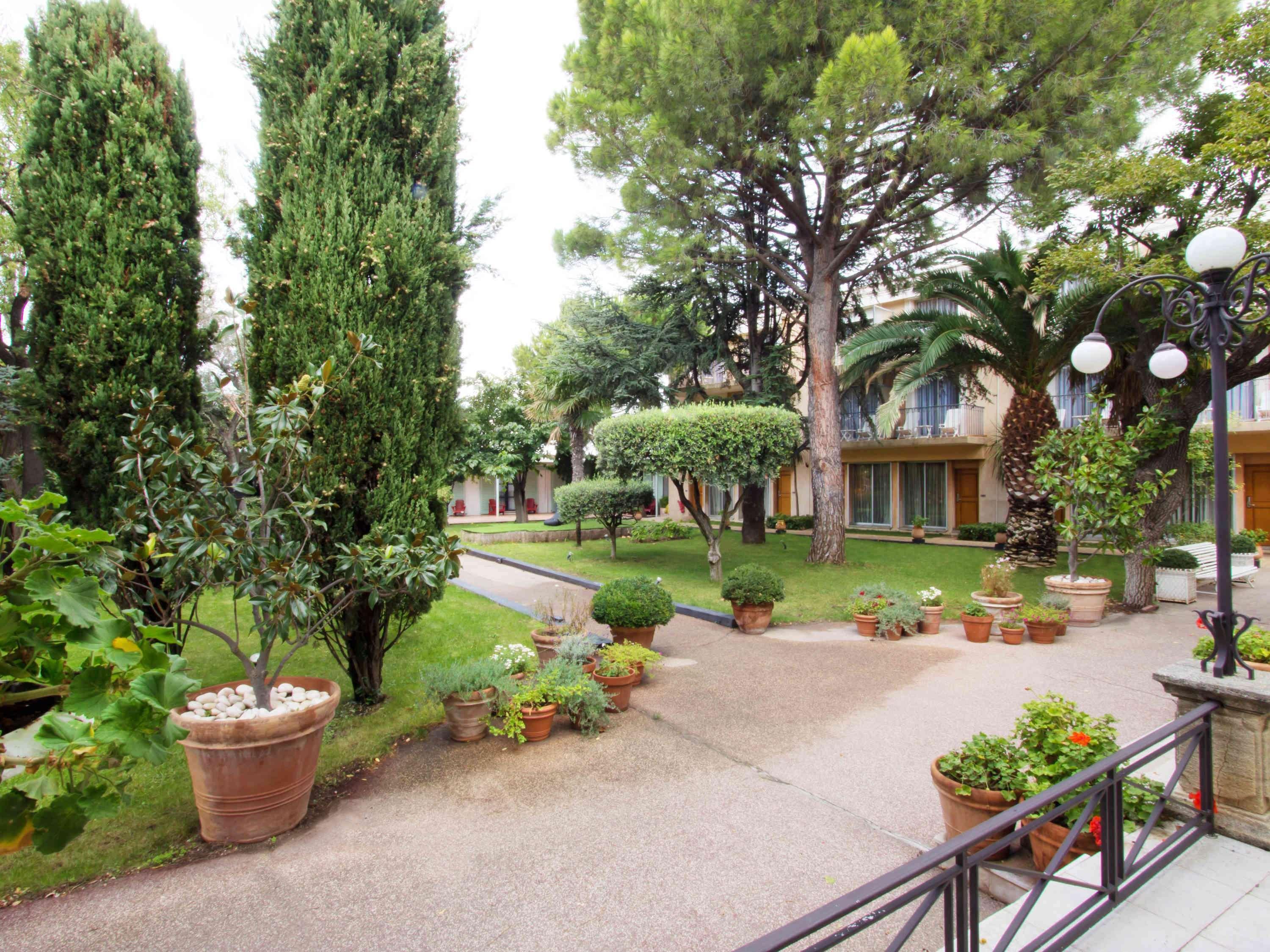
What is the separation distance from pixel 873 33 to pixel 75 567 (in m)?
13.4

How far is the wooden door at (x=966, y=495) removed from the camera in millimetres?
20828

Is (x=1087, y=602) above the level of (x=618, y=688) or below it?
above

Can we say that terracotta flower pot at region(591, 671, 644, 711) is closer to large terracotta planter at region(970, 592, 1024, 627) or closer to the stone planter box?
large terracotta planter at region(970, 592, 1024, 627)

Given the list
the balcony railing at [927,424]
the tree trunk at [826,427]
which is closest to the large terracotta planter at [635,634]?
the tree trunk at [826,427]

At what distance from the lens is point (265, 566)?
4.06 m

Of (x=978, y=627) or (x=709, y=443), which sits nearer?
(x=978, y=627)

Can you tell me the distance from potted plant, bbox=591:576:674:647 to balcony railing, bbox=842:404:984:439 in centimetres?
1264

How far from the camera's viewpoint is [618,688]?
5977 mm

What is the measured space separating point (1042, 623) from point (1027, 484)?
19.5 feet

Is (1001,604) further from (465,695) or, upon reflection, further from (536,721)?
(465,695)

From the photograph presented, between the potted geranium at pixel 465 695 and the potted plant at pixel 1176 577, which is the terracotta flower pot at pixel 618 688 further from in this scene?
the potted plant at pixel 1176 577

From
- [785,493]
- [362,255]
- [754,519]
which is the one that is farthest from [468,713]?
[785,493]

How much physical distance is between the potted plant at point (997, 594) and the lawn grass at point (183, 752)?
662cm

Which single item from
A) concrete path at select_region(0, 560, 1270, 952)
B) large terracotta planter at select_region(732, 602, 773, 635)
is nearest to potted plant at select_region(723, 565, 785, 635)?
large terracotta planter at select_region(732, 602, 773, 635)
